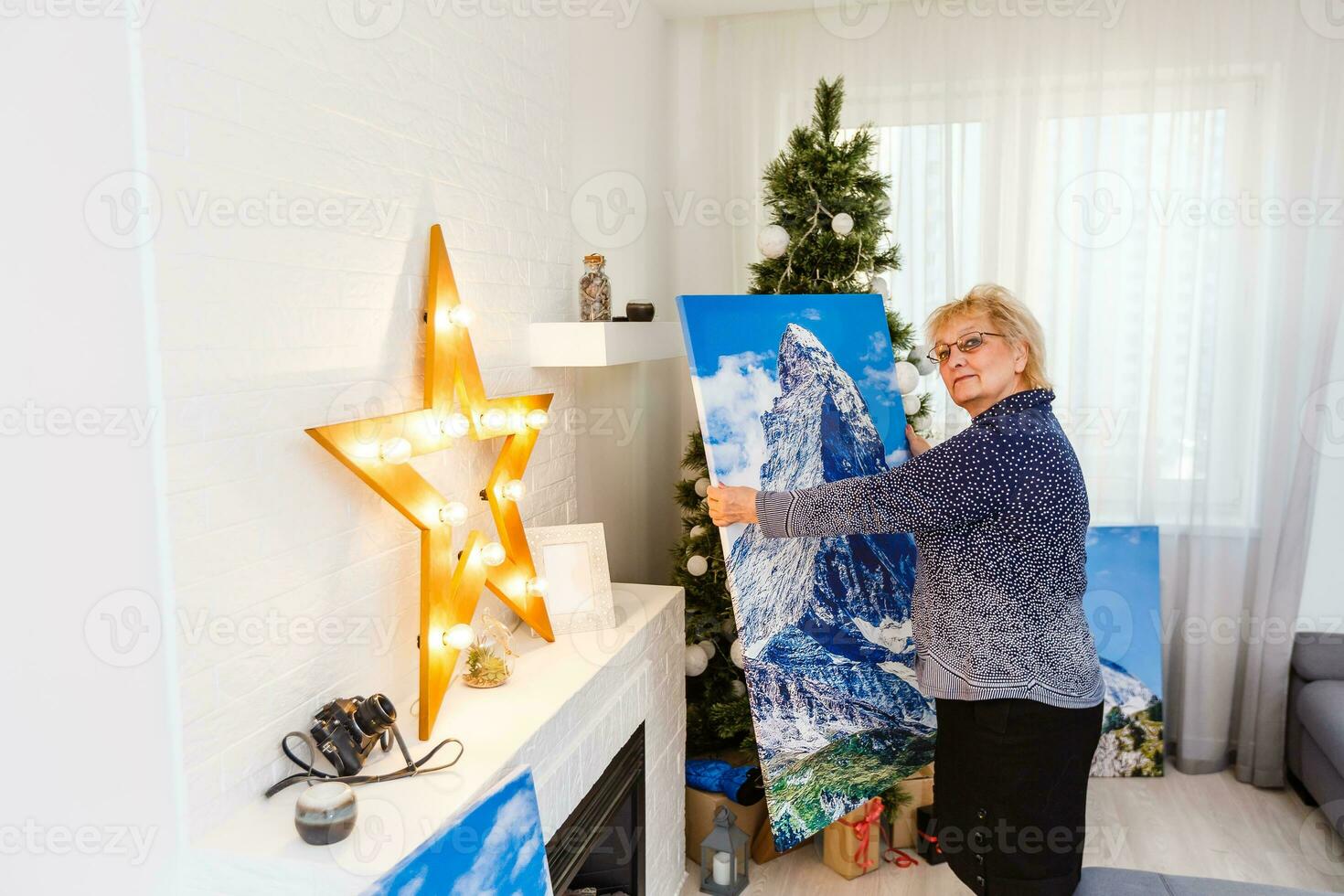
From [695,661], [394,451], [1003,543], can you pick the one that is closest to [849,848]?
[695,661]

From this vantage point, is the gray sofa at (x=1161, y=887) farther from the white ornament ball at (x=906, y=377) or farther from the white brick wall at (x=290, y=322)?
the white brick wall at (x=290, y=322)

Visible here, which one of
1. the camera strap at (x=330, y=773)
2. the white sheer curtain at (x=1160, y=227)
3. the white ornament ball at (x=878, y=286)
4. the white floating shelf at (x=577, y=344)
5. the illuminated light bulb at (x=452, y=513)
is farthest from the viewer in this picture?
the white sheer curtain at (x=1160, y=227)

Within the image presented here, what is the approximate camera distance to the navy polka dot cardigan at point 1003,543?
6.29 ft

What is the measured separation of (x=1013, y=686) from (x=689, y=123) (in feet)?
7.80

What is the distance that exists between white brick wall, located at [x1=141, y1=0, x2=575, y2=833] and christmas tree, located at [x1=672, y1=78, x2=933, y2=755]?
99 cm

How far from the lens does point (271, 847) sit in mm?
1388

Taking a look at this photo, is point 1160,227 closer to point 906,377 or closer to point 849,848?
point 906,377

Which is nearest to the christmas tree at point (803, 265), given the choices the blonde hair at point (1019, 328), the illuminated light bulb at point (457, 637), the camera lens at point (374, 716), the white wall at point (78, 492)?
the blonde hair at point (1019, 328)

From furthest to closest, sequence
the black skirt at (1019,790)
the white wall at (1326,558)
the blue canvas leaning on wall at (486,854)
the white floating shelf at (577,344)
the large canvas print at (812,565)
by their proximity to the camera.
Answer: the white wall at (1326,558), the white floating shelf at (577,344), the large canvas print at (812,565), the black skirt at (1019,790), the blue canvas leaning on wall at (486,854)

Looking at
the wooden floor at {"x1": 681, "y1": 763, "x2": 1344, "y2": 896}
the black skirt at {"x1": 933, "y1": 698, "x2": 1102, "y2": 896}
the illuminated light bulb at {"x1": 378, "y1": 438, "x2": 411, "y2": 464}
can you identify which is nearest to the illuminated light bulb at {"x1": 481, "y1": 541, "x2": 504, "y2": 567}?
the illuminated light bulb at {"x1": 378, "y1": 438, "x2": 411, "y2": 464}

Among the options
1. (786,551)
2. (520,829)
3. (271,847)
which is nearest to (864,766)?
(786,551)

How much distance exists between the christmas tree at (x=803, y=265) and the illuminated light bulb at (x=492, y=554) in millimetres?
1016

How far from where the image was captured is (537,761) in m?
1.80

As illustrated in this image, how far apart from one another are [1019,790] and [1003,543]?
509mm
